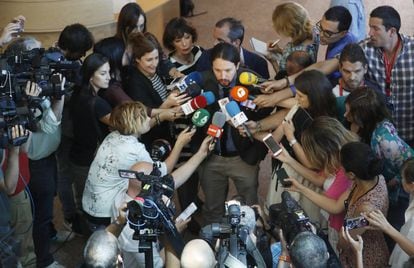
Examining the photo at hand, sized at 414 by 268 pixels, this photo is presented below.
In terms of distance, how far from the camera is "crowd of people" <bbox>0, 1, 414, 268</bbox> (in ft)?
9.37

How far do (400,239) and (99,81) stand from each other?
1960mm

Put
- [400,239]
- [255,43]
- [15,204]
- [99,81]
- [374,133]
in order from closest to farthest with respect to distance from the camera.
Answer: [400,239], [374,133], [15,204], [99,81], [255,43]

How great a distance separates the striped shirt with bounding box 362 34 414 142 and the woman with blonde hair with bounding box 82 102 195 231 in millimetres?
1278

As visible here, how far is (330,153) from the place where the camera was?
3.16 meters

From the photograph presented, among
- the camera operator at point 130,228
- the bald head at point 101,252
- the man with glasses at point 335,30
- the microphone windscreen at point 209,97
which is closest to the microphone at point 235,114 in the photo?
the microphone windscreen at point 209,97

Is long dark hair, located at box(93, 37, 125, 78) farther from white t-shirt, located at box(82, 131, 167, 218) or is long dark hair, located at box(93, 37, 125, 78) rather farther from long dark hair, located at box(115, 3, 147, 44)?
white t-shirt, located at box(82, 131, 167, 218)

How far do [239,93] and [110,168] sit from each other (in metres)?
0.81

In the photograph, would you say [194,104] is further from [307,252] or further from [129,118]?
[307,252]

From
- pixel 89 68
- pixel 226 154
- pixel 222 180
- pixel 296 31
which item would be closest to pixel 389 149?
pixel 226 154

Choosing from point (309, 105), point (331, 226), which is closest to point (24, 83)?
point (309, 105)

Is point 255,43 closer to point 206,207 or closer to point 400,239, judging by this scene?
point 206,207

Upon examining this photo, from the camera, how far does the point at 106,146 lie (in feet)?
11.4

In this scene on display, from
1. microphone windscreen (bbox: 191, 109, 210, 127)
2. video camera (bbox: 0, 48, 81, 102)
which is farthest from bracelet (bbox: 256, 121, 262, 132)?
video camera (bbox: 0, 48, 81, 102)

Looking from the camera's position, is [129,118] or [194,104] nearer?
[129,118]
